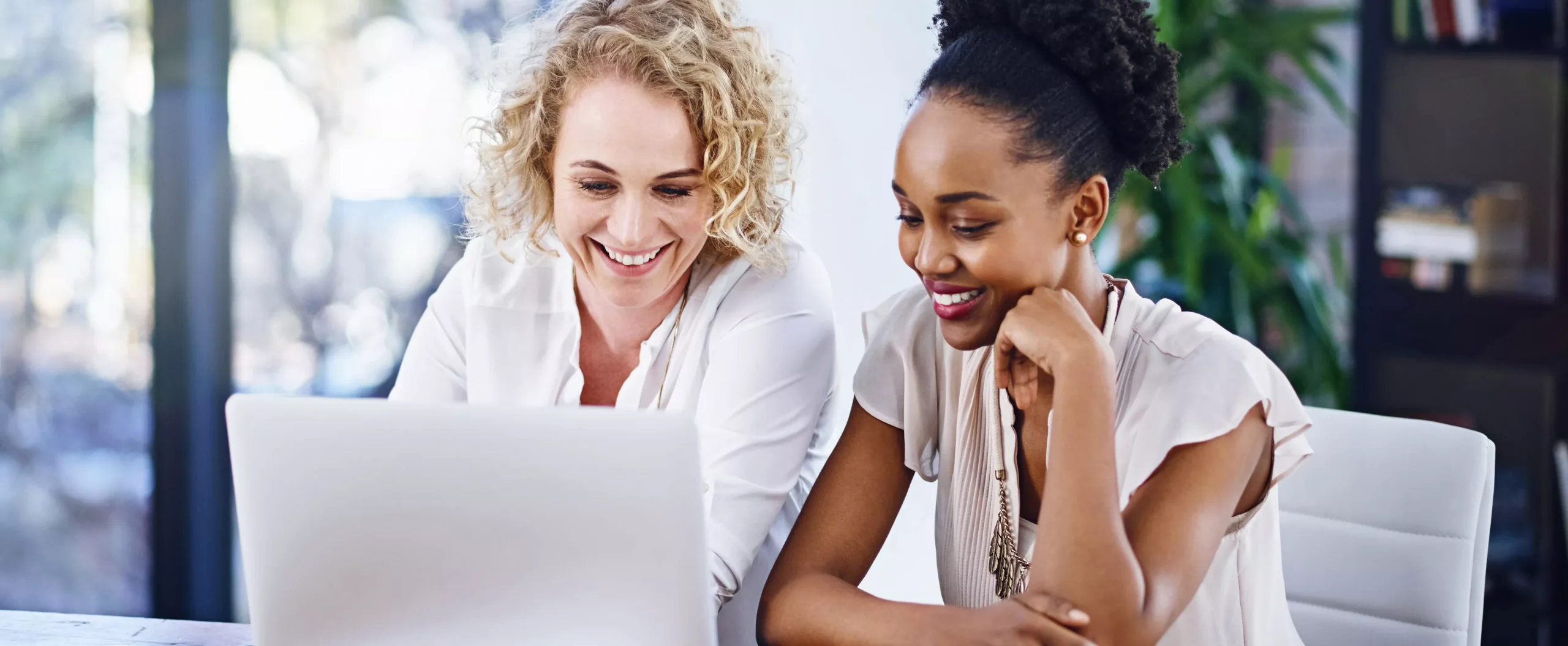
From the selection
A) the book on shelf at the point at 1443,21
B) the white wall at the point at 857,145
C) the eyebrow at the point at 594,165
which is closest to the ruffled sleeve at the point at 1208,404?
the eyebrow at the point at 594,165

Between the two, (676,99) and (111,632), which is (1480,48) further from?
(111,632)

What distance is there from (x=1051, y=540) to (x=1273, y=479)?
270mm

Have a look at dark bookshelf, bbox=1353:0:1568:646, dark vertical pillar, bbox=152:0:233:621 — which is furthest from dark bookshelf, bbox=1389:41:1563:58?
dark vertical pillar, bbox=152:0:233:621

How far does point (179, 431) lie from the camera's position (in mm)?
2875

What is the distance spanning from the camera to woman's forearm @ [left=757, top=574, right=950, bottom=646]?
111 centimetres

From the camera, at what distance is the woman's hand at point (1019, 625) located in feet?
3.49

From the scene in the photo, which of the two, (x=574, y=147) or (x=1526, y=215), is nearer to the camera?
(x=574, y=147)

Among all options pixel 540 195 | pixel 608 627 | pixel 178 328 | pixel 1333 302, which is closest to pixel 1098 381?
pixel 608 627

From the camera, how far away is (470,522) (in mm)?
934

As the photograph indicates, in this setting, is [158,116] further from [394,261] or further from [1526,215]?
[1526,215]

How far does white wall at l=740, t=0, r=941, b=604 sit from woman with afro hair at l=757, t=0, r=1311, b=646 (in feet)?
3.11

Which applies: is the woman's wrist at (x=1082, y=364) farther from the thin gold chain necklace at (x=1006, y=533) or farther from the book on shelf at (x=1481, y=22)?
the book on shelf at (x=1481, y=22)

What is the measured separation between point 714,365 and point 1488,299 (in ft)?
7.21

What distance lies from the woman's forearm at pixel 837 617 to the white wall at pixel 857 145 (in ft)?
3.52
